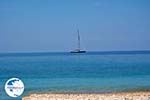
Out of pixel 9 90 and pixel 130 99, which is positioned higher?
pixel 9 90

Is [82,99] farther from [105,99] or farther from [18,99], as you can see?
[18,99]

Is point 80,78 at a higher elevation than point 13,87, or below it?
below

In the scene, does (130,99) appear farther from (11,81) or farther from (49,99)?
(11,81)

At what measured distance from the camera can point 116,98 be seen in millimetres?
17781

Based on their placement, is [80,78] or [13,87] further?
[80,78]

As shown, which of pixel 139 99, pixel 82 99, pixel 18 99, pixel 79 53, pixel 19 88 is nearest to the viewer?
pixel 19 88

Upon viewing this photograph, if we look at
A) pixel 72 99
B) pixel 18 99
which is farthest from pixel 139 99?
pixel 18 99

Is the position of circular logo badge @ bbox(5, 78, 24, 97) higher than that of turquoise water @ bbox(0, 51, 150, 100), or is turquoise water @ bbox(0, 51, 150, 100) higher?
circular logo badge @ bbox(5, 78, 24, 97)

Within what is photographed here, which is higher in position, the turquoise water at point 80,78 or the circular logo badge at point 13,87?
the circular logo badge at point 13,87

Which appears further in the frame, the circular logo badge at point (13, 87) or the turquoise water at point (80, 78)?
the turquoise water at point (80, 78)

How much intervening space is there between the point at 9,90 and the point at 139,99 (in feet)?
27.7

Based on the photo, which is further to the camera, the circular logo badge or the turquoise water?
the turquoise water

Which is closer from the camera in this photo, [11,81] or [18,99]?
[11,81]

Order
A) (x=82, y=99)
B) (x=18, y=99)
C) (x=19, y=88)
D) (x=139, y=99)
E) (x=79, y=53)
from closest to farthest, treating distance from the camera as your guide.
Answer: (x=19, y=88) < (x=139, y=99) < (x=82, y=99) < (x=18, y=99) < (x=79, y=53)
